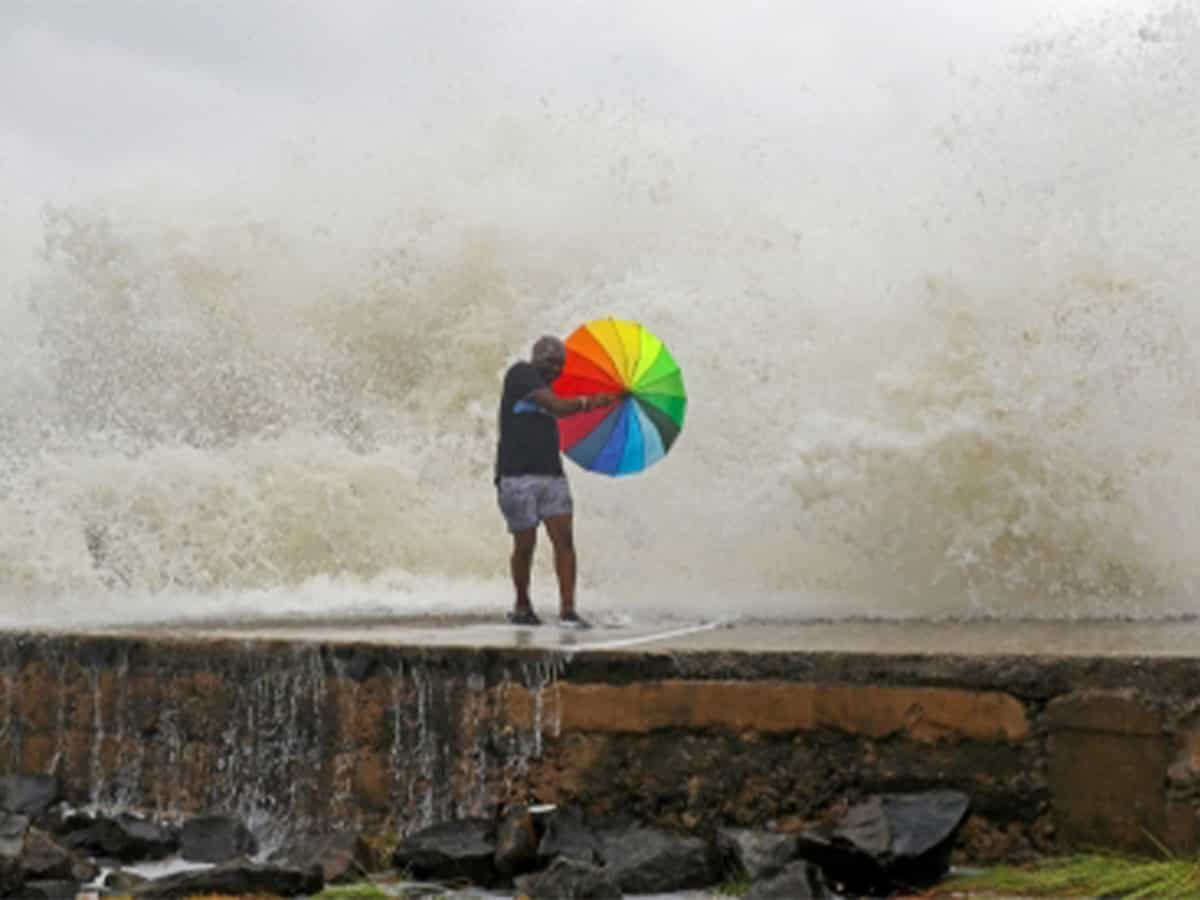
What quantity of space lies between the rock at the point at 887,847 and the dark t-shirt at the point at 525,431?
8.32 feet

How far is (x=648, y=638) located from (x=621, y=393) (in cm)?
138

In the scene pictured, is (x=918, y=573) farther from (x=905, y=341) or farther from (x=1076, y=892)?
(x=1076, y=892)

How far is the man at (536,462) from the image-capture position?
6.48 m

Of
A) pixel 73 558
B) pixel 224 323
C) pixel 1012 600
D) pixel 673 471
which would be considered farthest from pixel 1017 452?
pixel 224 323

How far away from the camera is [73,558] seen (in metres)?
10.4

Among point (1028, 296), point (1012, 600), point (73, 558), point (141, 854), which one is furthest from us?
point (73, 558)

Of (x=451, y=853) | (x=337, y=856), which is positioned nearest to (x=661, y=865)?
(x=451, y=853)

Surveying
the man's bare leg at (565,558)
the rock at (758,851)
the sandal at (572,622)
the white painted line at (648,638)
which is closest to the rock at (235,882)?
the white painted line at (648,638)

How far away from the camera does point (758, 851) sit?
4.28 m

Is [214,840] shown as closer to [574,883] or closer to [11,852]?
[11,852]

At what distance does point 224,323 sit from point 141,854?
33.9 ft

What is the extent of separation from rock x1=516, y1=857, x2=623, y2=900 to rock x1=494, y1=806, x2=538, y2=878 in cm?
38

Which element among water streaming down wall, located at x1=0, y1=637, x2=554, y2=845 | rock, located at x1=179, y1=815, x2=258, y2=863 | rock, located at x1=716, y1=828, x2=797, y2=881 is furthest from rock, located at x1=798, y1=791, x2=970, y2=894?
rock, located at x1=179, y1=815, x2=258, y2=863

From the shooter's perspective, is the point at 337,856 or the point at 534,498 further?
the point at 534,498
